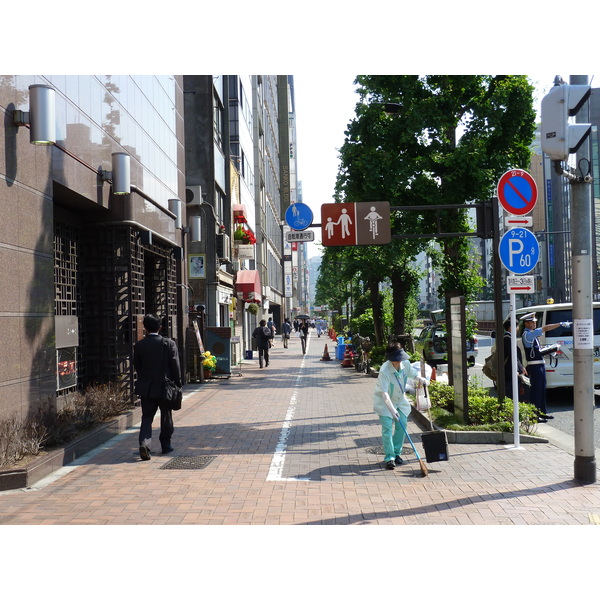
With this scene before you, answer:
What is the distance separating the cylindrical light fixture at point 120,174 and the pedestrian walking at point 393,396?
6.88m

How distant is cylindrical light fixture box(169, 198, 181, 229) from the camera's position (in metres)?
19.0

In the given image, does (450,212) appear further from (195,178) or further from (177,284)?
(195,178)

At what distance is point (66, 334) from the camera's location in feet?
36.3

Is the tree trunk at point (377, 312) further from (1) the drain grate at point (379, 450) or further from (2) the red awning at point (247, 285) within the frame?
(1) the drain grate at point (379, 450)

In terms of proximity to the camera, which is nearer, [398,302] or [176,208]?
[176,208]

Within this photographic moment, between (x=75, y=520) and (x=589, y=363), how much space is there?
5433 mm

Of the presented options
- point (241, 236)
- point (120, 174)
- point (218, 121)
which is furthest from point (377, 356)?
point (120, 174)

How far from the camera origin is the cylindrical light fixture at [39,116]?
8.77m

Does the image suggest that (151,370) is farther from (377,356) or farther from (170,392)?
(377,356)

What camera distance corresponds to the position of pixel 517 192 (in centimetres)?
962

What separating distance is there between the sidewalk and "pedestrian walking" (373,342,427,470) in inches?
9.8

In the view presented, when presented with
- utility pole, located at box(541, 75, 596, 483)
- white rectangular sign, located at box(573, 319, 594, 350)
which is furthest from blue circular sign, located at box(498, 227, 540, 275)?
white rectangular sign, located at box(573, 319, 594, 350)

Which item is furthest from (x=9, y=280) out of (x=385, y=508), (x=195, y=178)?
(x=195, y=178)

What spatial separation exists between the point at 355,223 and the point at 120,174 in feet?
15.1
